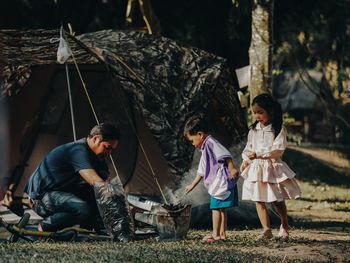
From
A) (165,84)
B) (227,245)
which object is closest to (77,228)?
(227,245)

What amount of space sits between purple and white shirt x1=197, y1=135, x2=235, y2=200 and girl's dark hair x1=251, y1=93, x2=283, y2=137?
1.95 feet

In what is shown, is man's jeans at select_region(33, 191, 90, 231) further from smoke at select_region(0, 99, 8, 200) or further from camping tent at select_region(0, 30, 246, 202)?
smoke at select_region(0, 99, 8, 200)

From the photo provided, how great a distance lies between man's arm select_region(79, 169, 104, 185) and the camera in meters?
8.97

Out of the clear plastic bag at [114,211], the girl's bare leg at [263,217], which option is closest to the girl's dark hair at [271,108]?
the girl's bare leg at [263,217]

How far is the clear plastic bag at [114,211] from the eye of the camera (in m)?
8.94

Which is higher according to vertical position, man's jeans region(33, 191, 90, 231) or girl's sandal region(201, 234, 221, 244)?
man's jeans region(33, 191, 90, 231)

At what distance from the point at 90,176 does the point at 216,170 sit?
127 centimetres

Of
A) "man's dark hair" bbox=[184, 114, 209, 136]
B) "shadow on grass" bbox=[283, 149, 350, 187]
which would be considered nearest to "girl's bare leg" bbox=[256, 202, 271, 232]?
"man's dark hair" bbox=[184, 114, 209, 136]

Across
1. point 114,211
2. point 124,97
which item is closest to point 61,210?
point 114,211

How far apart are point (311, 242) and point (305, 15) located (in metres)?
12.0

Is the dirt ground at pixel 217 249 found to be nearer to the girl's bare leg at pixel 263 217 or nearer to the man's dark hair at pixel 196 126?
the girl's bare leg at pixel 263 217

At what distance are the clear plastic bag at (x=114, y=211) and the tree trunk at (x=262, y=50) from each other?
4.78 meters

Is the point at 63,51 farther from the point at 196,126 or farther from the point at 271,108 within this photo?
the point at 271,108

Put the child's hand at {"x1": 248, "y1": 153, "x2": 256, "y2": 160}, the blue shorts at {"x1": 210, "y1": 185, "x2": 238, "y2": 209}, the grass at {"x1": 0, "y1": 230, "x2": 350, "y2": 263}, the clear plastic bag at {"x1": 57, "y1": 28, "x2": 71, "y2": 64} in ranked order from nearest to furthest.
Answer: the grass at {"x1": 0, "y1": 230, "x2": 350, "y2": 263}
the blue shorts at {"x1": 210, "y1": 185, "x2": 238, "y2": 209}
the child's hand at {"x1": 248, "y1": 153, "x2": 256, "y2": 160}
the clear plastic bag at {"x1": 57, "y1": 28, "x2": 71, "y2": 64}
